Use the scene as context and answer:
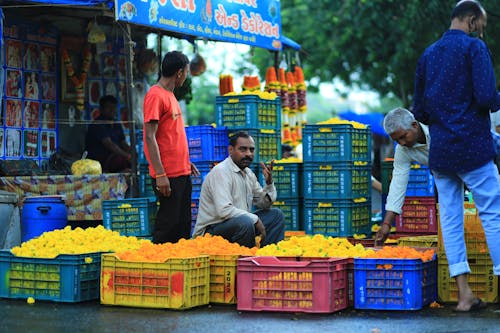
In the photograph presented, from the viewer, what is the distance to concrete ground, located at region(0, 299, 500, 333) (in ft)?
22.2

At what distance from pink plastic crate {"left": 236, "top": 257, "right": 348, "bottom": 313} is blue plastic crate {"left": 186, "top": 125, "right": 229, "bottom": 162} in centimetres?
460

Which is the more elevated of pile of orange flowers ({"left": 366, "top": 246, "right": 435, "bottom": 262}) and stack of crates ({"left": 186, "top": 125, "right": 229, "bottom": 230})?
stack of crates ({"left": 186, "top": 125, "right": 229, "bottom": 230})

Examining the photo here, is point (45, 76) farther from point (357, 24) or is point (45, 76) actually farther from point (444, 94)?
point (357, 24)

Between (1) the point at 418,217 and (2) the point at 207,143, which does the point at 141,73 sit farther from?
(1) the point at 418,217

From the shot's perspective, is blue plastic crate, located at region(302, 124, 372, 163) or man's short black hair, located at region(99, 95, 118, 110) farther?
man's short black hair, located at region(99, 95, 118, 110)

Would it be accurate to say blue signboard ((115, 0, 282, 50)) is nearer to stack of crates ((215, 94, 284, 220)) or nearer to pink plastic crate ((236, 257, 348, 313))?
stack of crates ((215, 94, 284, 220))

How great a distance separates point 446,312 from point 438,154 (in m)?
1.30

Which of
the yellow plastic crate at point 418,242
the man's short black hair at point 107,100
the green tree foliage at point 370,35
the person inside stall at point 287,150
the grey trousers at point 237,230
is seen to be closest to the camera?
the yellow plastic crate at point 418,242

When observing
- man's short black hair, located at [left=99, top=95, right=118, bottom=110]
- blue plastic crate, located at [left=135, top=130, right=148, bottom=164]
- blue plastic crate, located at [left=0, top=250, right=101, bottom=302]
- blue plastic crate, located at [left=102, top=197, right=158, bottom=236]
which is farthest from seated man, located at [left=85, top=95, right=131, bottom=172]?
blue plastic crate, located at [left=0, top=250, right=101, bottom=302]

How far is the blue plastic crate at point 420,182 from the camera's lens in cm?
1195

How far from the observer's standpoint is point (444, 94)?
24.0 ft

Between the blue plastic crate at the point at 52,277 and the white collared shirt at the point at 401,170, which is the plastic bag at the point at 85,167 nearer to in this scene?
the blue plastic crate at the point at 52,277

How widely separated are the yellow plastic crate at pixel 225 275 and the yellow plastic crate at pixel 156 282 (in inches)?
3.9

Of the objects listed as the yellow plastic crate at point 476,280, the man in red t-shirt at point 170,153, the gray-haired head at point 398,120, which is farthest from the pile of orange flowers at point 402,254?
the man in red t-shirt at point 170,153
